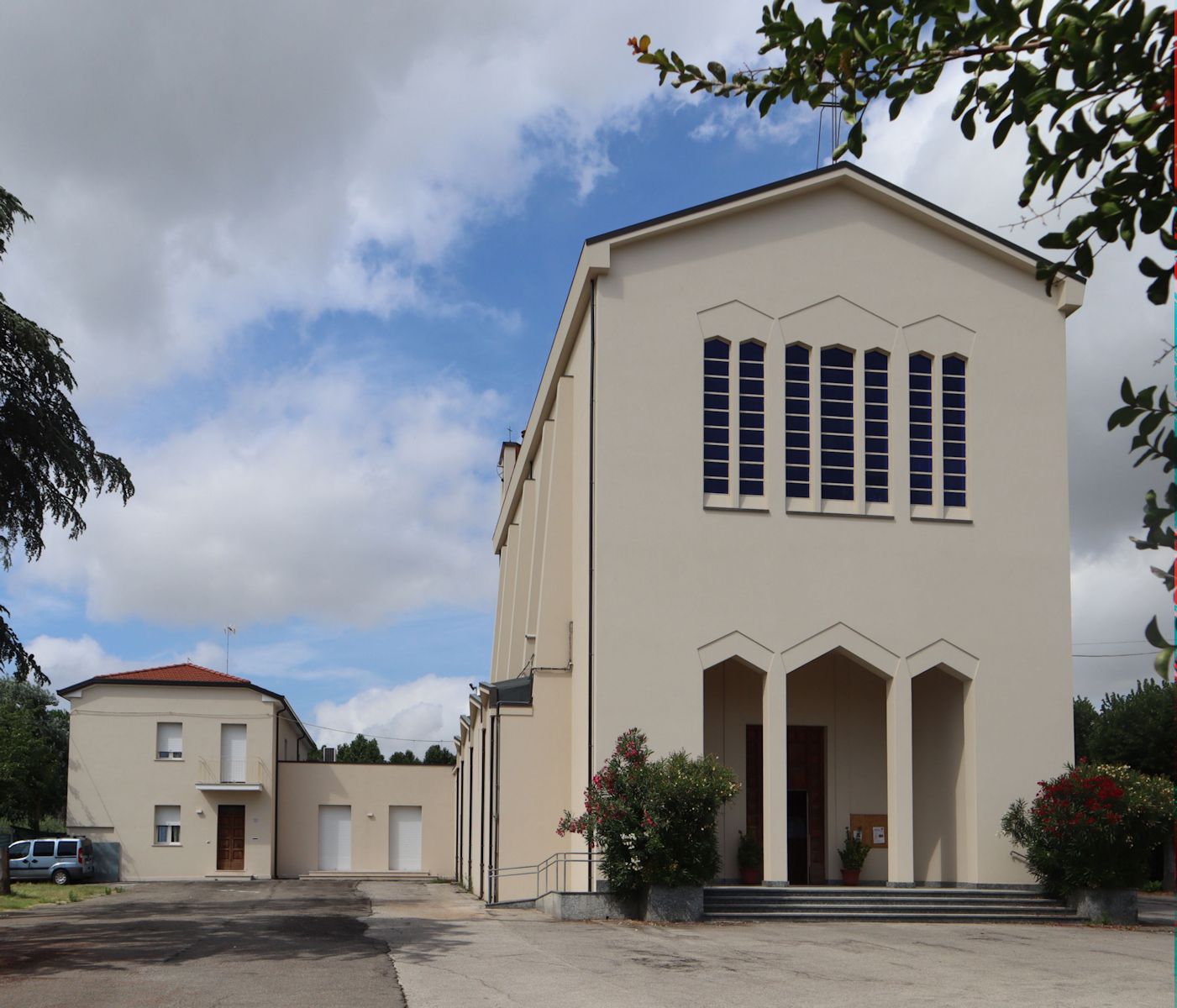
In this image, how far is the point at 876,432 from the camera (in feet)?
84.1

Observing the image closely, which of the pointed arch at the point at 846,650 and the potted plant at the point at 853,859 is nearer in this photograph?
the pointed arch at the point at 846,650

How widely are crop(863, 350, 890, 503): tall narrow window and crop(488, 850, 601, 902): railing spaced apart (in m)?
9.01

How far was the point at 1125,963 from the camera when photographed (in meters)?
16.3

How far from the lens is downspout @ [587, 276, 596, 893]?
23547 millimetres

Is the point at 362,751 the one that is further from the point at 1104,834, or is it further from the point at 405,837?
the point at 1104,834

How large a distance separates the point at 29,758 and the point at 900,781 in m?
35.4

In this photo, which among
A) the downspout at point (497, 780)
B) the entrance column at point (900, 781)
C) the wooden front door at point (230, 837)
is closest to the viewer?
the entrance column at point (900, 781)

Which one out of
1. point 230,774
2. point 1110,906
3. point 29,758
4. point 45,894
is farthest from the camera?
point 29,758

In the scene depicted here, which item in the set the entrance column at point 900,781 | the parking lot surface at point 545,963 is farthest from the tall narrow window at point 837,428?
the parking lot surface at point 545,963

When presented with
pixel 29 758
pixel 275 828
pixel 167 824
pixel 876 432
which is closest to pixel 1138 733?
pixel 876 432

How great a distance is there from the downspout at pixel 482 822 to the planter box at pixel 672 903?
7.54 metres

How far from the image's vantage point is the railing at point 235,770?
143 ft

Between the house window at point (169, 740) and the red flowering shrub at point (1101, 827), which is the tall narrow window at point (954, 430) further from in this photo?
the house window at point (169, 740)

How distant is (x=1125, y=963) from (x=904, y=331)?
13484 mm
